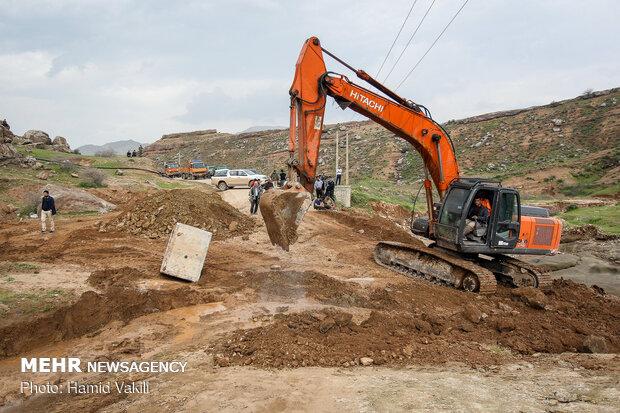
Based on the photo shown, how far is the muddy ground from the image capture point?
158 inches

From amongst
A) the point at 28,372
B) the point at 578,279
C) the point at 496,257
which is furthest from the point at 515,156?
the point at 28,372

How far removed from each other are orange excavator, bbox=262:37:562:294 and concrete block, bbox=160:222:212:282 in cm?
290

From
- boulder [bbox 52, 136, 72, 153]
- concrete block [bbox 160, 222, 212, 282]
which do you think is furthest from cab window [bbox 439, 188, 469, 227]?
boulder [bbox 52, 136, 72, 153]

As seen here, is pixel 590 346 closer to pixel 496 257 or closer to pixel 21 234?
pixel 496 257

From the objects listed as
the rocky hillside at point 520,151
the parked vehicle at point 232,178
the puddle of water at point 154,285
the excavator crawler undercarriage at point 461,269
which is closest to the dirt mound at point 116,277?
the puddle of water at point 154,285

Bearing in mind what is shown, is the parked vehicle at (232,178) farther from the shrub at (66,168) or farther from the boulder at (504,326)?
the boulder at (504,326)

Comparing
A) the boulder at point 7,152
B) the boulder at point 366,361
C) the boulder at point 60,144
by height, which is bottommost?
the boulder at point 366,361

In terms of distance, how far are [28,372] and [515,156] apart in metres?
51.9

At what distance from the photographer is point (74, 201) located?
1791 centimetres

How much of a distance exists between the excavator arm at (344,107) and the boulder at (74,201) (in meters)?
13.9

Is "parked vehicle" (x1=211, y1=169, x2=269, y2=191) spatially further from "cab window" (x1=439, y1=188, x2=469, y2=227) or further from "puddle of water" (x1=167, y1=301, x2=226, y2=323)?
"puddle of water" (x1=167, y1=301, x2=226, y2=323)

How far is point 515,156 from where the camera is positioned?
46.7m

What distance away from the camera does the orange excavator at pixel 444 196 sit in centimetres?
842

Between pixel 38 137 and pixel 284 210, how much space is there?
45.1m
